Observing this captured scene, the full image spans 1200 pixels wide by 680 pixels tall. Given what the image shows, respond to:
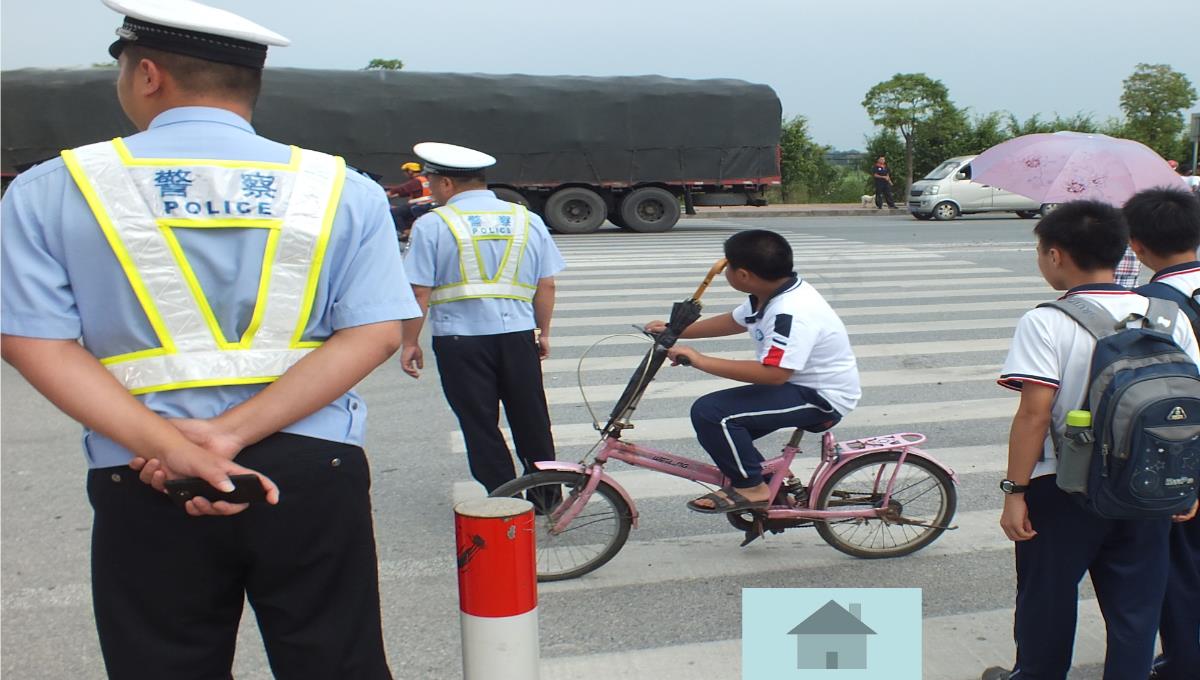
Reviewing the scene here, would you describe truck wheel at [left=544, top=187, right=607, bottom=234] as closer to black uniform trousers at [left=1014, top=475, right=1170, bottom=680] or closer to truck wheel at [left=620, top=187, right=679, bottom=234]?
truck wheel at [left=620, top=187, right=679, bottom=234]

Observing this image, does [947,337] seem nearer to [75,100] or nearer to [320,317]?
[320,317]

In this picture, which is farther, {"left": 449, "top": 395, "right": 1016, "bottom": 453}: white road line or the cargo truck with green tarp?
the cargo truck with green tarp

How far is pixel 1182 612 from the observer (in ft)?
10.4

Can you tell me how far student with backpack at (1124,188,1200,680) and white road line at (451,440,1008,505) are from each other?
2424mm

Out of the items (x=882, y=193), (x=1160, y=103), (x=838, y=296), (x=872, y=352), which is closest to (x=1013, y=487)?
(x=872, y=352)

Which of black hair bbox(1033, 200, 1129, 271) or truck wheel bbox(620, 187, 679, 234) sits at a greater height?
black hair bbox(1033, 200, 1129, 271)

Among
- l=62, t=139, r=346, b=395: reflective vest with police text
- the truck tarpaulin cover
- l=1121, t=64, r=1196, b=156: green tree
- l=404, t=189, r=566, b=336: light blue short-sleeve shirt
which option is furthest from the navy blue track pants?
l=1121, t=64, r=1196, b=156: green tree

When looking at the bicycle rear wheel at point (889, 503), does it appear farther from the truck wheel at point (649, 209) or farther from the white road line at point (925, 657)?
the truck wheel at point (649, 209)

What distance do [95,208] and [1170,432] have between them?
7.89 feet

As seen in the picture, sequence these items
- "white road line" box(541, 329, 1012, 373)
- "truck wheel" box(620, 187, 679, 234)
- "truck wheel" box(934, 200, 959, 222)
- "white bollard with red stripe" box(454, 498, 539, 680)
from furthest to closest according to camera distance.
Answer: "truck wheel" box(934, 200, 959, 222) → "truck wheel" box(620, 187, 679, 234) → "white road line" box(541, 329, 1012, 373) → "white bollard with red stripe" box(454, 498, 539, 680)

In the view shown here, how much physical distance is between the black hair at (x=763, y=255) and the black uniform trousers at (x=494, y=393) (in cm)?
107

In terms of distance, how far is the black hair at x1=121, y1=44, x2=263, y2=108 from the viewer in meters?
2.01

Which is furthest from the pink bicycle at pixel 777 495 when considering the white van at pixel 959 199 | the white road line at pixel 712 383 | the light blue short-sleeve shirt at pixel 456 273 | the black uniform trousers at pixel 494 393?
the white van at pixel 959 199

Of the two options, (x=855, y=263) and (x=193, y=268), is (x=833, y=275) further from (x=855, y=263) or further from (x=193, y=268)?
(x=193, y=268)
